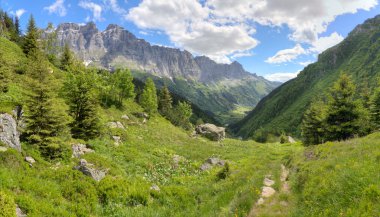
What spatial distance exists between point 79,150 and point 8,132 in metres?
7.57

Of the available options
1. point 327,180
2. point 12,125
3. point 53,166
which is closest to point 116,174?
point 53,166

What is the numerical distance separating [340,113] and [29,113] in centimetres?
3792

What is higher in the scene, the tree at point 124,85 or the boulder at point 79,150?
the tree at point 124,85

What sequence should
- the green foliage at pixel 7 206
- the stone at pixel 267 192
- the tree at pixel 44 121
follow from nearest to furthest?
the green foliage at pixel 7 206
the stone at pixel 267 192
the tree at pixel 44 121

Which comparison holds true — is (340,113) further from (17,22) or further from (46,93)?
(17,22)

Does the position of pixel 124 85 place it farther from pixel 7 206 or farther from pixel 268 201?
pixel 7 206

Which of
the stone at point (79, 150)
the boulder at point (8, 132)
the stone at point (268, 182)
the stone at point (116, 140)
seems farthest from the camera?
the stone at point (116, 140)

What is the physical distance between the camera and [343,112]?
36.5 meters

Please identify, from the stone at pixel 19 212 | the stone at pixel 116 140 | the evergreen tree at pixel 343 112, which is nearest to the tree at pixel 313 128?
the evergreen tree at pixel 343 112

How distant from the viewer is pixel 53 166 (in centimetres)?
1636

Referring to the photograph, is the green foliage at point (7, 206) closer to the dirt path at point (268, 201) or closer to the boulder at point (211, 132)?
the dirt path at point (268, 201)

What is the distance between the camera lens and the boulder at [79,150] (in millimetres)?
20594

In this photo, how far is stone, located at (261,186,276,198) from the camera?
14.6 m

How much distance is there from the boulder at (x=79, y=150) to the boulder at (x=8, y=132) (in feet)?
16.3
